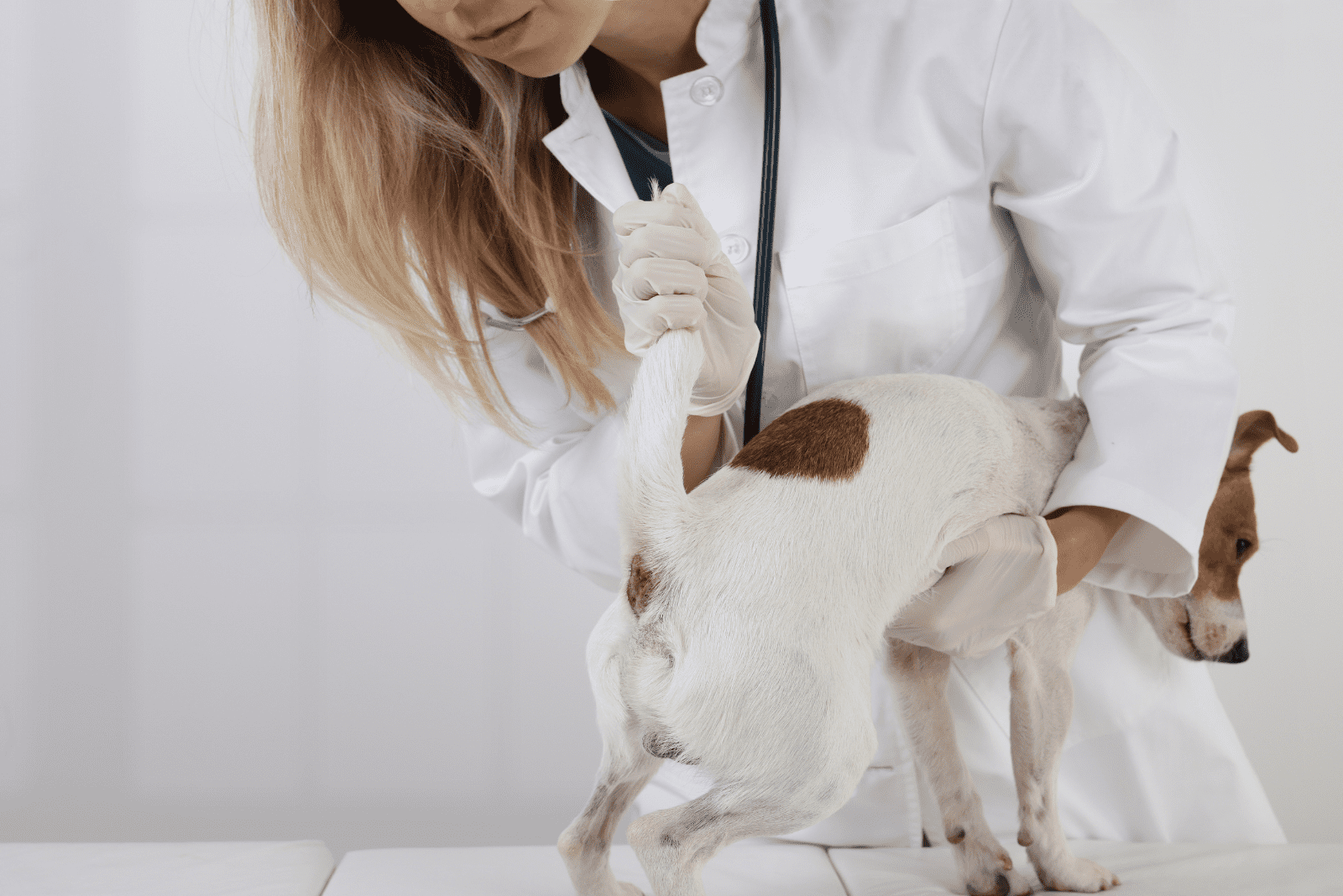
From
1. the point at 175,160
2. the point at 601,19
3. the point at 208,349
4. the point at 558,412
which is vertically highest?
the point at 601,19

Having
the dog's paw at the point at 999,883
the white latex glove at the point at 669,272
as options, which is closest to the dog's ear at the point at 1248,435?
→ the dog's paw at the point at 999,883

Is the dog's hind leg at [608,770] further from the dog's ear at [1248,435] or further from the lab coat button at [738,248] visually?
the dog's ear at [1248,435]

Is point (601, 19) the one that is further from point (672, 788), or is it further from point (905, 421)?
point (672, 788)

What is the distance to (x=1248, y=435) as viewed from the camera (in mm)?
967

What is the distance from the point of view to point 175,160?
1828 millimetres

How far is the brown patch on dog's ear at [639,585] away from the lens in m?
0.63

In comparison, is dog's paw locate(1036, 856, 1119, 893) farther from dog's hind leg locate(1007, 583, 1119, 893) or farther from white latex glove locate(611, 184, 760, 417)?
white latex glove locate(611, 184, 760, 417)

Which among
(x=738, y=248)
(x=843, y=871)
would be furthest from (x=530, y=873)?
(x=738, y=248)

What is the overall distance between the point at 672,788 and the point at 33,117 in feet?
5.56

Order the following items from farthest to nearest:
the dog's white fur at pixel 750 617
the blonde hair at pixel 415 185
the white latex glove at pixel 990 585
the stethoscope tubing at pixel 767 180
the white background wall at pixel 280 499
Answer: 1. the white background wall at pixel 280 499
2. the blonde hair at pixel 415 185
3. the stethoscope tubing at pixel 767 180
4. the white latex glove at pixel 990 585
5. the dog's white fur at pixel 750 617

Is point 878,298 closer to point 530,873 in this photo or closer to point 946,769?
point 946,769

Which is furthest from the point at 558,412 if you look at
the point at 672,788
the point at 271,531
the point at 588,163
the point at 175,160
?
the point at 175,160

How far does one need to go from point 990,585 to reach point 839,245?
0.31m

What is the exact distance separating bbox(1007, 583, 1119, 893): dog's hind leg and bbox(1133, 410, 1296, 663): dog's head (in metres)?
0.16
